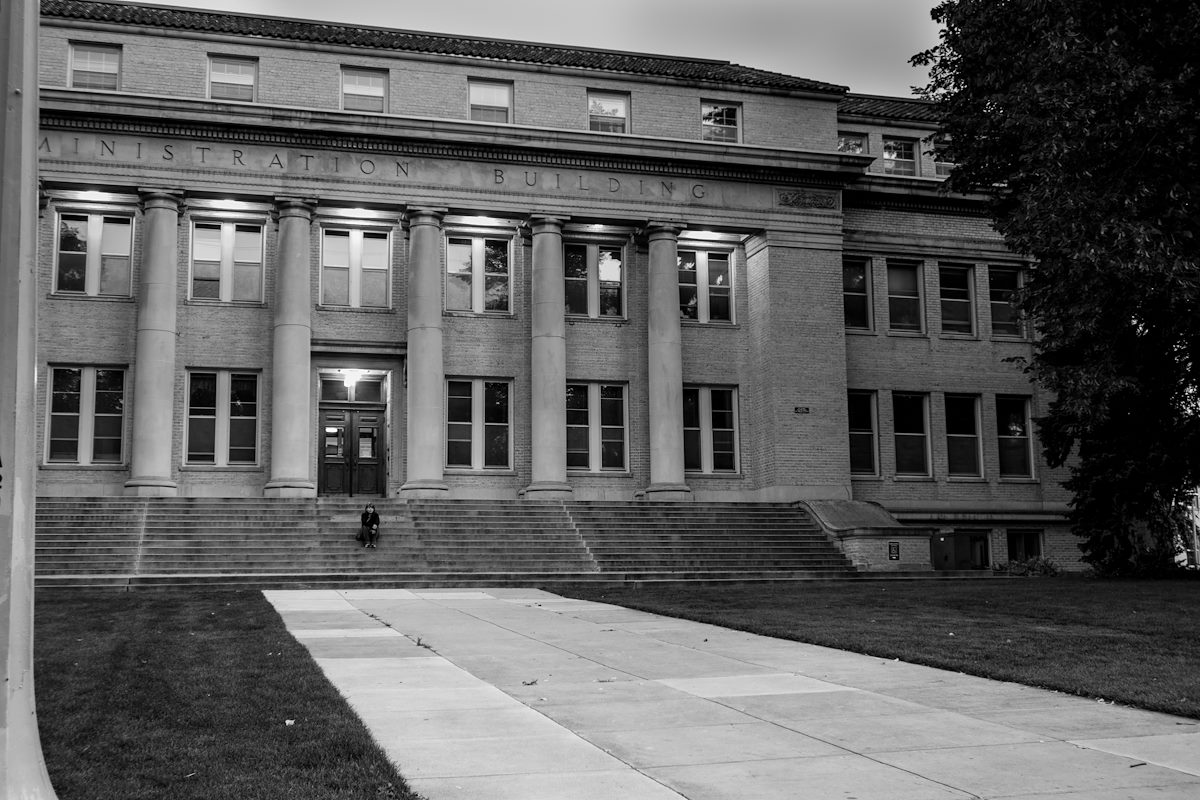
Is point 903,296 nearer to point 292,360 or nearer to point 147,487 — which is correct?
point 292,360

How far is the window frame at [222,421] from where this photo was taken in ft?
109

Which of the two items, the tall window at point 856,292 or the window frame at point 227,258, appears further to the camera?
the tall window at point 856,292

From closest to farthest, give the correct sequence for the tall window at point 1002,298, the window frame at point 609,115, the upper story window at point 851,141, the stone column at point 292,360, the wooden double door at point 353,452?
the stone column at point 292,360, the wooden double door at point 353,452, the window frame at point 609,115, the tall window at point 1002,298, the upper story window at point 851,141

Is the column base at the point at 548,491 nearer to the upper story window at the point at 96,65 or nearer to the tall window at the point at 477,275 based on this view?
the tall window at the point at 477,275

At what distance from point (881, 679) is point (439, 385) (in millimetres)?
24158

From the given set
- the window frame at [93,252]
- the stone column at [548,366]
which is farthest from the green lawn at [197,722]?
the window frame at [93,252]

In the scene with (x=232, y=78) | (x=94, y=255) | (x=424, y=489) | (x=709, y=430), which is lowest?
(x=424, y=489)

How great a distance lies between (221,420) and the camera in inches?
1320

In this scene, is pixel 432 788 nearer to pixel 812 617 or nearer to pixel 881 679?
pixel 881 679

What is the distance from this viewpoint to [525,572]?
27156 mm

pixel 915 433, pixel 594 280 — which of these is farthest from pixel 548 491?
pixel 915 433

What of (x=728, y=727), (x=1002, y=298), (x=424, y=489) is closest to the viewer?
(x=728, y=727)

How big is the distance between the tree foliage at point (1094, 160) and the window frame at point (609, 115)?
40.8ft

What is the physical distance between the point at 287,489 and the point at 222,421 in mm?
3364
